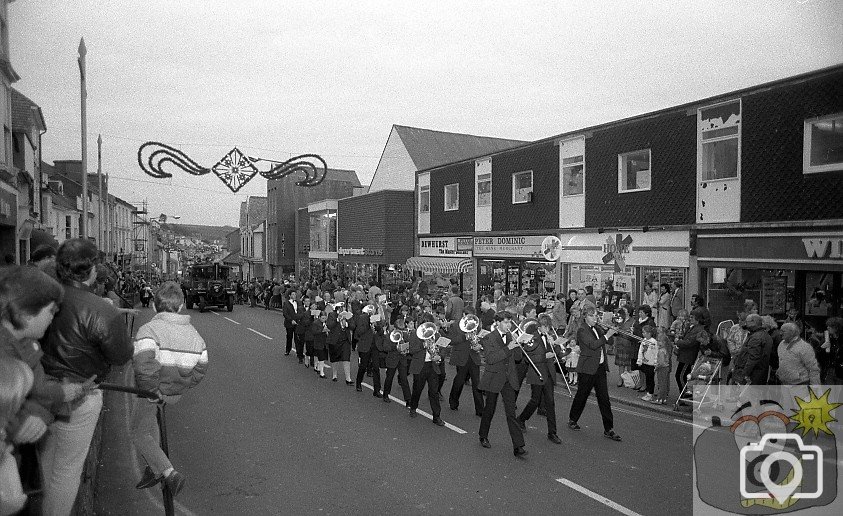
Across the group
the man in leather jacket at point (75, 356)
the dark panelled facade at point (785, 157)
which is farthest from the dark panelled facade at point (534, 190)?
the man in leather jacket at point (75, 356)

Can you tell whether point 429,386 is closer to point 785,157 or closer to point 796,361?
point 796,361

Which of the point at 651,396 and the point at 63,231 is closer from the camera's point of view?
the point at 651,396

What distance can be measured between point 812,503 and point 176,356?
6030mm

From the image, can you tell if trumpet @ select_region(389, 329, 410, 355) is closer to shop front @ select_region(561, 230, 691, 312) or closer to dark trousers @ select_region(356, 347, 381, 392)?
dark trousers @ select_region(356, 347, 381, 392)

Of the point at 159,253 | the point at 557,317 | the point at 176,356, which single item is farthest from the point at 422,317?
the point at 159,253

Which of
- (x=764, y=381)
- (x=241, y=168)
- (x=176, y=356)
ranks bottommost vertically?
(x=764, y=381)

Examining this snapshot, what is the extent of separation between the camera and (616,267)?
17891 millimetres

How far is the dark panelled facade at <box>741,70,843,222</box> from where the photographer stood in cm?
1254

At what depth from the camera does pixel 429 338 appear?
9883 millimetres

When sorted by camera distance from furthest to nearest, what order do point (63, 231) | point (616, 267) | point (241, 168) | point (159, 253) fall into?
point (159, 253), point (63, 231), point (616, 267), point (241, 168)

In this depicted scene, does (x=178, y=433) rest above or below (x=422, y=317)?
below

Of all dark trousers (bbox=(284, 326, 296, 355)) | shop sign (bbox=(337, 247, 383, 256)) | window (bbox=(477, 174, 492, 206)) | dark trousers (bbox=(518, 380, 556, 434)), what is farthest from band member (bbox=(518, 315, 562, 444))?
shop sign (bbox=(337, 247, 383, 256))

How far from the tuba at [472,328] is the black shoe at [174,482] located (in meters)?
5.02

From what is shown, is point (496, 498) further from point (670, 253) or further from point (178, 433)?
point (670, 253)
